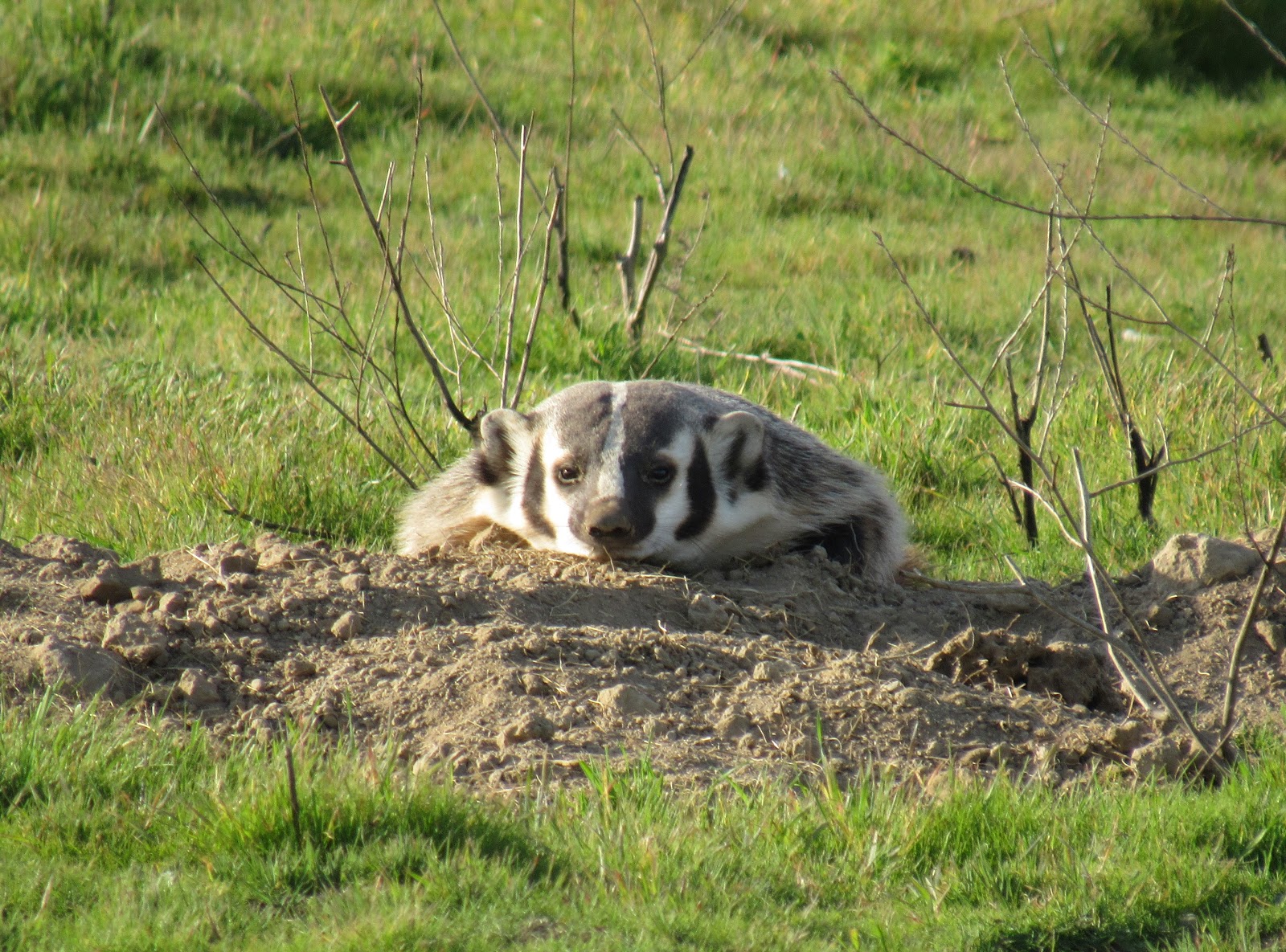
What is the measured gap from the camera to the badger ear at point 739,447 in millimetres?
4090

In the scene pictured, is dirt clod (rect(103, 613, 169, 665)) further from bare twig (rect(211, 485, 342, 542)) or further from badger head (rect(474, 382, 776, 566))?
bare twig (rect(211, 485, 342, 542))

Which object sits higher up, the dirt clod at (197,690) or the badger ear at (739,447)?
the badger ear at (739,447)

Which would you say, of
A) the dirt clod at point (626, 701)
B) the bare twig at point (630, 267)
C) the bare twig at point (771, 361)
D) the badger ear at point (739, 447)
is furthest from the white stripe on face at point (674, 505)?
the bare twig at point (630, 267)

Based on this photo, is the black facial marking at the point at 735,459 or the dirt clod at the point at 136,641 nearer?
the dirt clod at the point at 136,641

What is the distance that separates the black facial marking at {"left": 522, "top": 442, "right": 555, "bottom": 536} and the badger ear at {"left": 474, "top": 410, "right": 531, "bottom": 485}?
9cm

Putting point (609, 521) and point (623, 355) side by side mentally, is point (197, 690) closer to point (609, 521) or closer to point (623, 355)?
point (609, 521)

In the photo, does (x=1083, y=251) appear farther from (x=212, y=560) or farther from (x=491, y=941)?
(x=491, y=941)

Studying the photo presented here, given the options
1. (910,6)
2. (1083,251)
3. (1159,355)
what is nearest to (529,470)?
(1159,355)

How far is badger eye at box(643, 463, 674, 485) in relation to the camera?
3.89 metres

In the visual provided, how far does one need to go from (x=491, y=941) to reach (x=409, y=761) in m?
0.71

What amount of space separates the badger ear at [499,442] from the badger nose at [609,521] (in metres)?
0.53

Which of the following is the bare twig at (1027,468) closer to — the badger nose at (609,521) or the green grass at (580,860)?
the badger nose at (609,521)

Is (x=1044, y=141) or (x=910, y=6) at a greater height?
(x=910, y=6)

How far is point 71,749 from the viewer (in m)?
2.60
